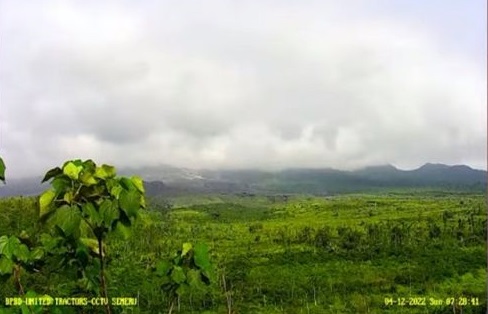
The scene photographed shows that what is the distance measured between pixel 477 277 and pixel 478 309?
39.6 feet

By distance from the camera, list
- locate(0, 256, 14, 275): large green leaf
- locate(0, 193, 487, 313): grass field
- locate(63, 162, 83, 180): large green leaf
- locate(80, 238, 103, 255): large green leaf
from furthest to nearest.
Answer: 1. locate(0, 193, 487, 313): grass field
2. locate(80, 238, 103, 255): large green leaf
3. locate(0, 256, 14, 275): large green leaf
4. locate(63, 162, 83, 180): large green leaf

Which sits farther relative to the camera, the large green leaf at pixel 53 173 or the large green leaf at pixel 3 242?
the large green leaf at pixel 3 242

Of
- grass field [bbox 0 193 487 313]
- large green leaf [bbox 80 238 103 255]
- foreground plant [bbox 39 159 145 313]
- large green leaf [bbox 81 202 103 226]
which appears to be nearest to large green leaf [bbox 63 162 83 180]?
foreground plant [bbox 39 159 145 313]

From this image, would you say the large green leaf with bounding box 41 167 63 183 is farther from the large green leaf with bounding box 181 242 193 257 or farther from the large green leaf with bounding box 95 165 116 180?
the large green leaf with bounding box 181 242 193 257

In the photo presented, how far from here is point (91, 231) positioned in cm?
172

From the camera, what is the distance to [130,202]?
1.67 meters

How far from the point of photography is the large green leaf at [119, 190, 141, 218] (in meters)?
1.67

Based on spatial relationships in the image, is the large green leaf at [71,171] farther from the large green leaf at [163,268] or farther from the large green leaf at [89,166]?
the large green leaf at [163,268]

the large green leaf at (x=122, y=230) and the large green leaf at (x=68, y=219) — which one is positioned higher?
the large green leaf at (x=68, y=219)

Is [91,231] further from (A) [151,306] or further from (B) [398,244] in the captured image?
(B) [398,244]

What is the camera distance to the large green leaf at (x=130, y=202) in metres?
1.67

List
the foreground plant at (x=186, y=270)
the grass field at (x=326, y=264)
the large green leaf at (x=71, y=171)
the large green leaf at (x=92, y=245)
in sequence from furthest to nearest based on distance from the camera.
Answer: the grass field at (x=326, y=264), the foreground plant at (x=186, y=270), the large green leaf at (x=92, y=245), the large green leaf at (x=71, y=171)

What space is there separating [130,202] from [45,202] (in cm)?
25

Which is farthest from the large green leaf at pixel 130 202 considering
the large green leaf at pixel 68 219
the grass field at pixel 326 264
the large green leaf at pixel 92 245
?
the grass field at pixel 326 264
